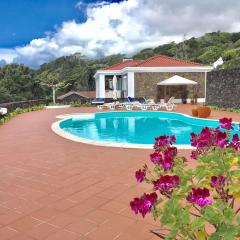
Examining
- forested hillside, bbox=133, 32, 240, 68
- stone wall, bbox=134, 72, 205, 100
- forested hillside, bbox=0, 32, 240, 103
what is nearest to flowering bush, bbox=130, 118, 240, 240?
stone wall, bbox=134, 72, 205, 100

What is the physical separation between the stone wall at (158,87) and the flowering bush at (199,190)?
21.0 metres

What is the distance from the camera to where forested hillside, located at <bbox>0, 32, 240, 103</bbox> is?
3747cm

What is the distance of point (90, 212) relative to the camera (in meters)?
3.64

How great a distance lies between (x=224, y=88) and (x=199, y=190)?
57.6 ft

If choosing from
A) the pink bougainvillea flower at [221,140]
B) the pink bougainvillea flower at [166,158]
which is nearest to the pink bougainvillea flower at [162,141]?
the pink bougainvillea flower at [166,158]

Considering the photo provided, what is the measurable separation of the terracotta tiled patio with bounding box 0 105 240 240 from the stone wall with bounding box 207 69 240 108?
39.0 feet

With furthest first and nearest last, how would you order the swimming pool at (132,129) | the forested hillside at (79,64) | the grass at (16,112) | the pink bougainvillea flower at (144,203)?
the forested hillside at (79,64) → the grass at (16,112) → the swimming pool at (132,129) → the pink bougainvillea flower at (144,203)

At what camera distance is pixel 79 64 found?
68500mm

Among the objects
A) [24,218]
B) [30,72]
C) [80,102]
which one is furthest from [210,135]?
[30,72]

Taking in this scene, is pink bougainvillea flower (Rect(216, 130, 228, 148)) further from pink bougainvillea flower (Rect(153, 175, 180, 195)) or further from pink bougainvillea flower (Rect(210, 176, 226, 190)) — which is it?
pink bougainvillea flower (Rect(153, 175, 180, 195))

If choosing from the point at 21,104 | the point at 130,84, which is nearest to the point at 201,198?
the point at 21,104

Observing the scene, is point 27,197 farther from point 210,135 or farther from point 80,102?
point 80,102

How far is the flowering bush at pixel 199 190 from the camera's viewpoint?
173 centimetres

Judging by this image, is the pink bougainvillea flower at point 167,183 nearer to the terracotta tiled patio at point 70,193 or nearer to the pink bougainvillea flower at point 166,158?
the pink bougainvillea flower at point 166,158
